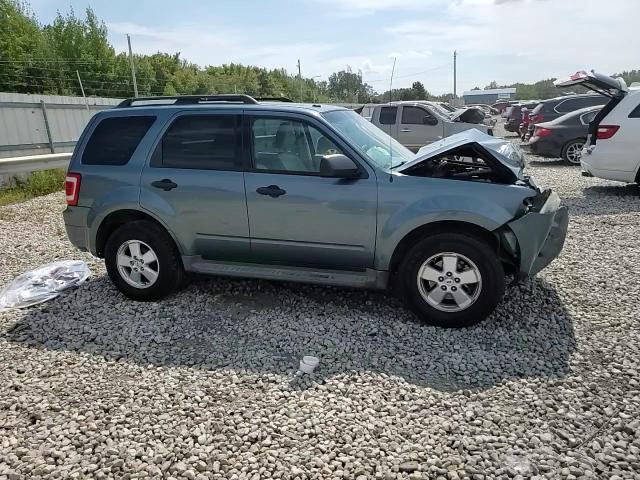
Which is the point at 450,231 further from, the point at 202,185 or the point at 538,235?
the point at 202,185

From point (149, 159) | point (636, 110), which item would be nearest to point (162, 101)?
point (149, 159)

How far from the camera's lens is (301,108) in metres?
4.28

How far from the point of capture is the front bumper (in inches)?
144

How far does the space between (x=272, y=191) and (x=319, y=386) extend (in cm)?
169

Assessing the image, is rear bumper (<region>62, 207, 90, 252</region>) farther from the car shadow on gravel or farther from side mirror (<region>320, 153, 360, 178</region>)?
side mirror (<region>320, 153, 360, 178</region>)

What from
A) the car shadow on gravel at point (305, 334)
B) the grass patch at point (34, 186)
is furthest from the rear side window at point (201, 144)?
→ the grass patch at point (34, 186)

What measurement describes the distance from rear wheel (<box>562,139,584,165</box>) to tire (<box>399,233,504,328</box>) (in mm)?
10688

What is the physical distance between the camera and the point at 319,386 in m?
3.21

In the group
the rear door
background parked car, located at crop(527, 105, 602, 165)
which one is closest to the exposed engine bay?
the rear door

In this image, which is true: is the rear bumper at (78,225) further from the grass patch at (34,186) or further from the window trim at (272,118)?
the grass patch at (34,186)

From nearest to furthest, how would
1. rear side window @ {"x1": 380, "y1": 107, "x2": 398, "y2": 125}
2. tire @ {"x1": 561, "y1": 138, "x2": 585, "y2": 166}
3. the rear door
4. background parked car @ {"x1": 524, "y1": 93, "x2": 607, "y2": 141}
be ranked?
the rear door < tire @ {"x1": 561, "y1": 138, "x2": 585, "y2": 166} < rear side window @ {"x1": 380, "y1": 107, "x2": 398, "y2": 125} < background parked car @ {"x1": 524, "y1": 93, "x2": 607, "y2": 141}

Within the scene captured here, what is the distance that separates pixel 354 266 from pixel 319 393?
4.11 ft

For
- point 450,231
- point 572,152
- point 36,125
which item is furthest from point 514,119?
point 450,231

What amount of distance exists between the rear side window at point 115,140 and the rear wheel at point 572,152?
458 inches
